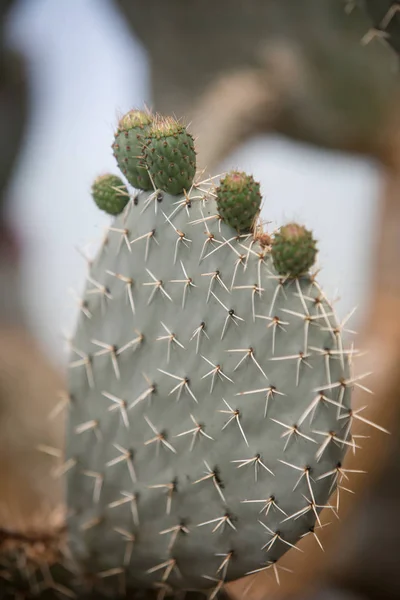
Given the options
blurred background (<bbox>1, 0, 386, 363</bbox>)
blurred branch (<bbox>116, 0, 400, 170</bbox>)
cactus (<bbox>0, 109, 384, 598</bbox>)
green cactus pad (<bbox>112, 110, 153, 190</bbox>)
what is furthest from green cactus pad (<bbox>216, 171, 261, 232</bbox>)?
blurred branch (<bbox>116, 0, 400, 170</bbox>)

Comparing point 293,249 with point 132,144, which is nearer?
point 293,249

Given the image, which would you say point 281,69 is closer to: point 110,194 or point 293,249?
point 110,194

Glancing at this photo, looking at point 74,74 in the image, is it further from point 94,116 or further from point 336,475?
point 336,475

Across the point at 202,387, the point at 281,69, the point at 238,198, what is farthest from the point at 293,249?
the point at 281,69

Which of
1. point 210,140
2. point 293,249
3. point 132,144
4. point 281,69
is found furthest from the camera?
point 281,69

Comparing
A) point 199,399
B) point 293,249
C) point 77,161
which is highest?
point 77,161

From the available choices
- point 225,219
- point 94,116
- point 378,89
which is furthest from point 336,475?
point 378,89

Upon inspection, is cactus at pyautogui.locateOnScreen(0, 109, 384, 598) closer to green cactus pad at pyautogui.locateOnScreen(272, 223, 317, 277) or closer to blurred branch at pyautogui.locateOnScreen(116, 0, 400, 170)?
green cactus pad at pyautogui.locateOnScreen(272, 223, 317, 277)
